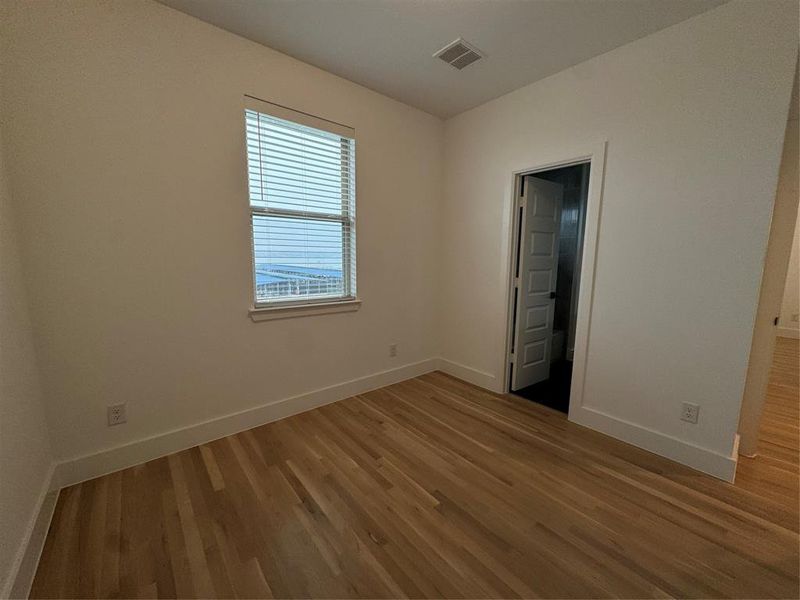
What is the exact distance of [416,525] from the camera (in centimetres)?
155

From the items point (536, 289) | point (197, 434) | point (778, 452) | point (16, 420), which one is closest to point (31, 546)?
point (16, 420)

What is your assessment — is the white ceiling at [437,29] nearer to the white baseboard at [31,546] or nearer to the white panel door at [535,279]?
the white panel door at [535,279]

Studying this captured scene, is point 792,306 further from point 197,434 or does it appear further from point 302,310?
point 197,434

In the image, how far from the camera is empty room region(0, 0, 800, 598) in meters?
1.41

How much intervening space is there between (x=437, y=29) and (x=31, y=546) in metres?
3.45

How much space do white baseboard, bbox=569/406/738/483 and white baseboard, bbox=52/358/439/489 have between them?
1.84 m

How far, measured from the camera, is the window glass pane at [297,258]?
2.42 m

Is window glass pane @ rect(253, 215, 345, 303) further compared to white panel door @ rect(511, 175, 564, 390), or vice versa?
white panel door @ rect(511, 175, 564, 390)

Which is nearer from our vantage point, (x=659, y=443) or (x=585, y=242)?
(x=659, y=443)

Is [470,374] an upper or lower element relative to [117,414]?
lower

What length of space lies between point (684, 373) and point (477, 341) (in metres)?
1.64

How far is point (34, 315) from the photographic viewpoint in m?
1.66

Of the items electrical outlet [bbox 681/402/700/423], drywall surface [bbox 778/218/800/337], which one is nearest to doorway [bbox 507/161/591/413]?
electrical outlet [bbox 681/402/700/423]

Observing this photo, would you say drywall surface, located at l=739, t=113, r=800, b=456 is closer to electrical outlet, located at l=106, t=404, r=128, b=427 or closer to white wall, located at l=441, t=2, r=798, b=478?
white wall, located at l=441, t=2, r=798, b=478
